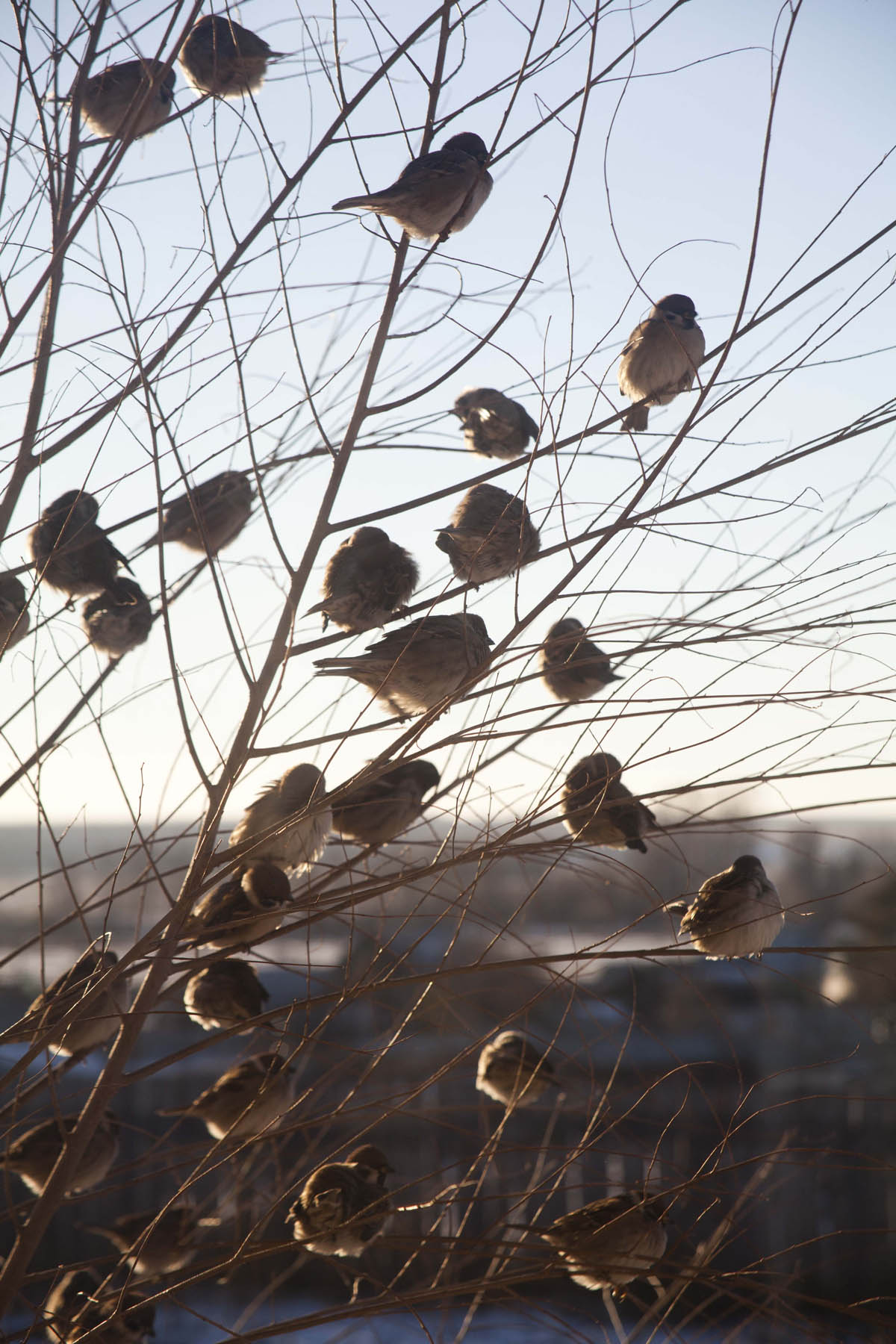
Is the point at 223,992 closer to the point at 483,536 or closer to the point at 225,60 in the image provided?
the point at 483,536

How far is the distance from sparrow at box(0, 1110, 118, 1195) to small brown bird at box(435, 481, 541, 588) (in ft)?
5.40

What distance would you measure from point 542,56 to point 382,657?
1416mm

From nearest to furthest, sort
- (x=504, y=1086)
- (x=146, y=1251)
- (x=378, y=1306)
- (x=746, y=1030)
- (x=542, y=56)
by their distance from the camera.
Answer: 1. (x=378, y=1306)
2. (x=542, y=56)
3. (x=146, y=1251)
4. (x=504, y=1086)
5. (x=746, y=1030)

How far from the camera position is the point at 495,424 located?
3650 mm

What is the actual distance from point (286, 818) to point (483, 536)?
1.02 metres

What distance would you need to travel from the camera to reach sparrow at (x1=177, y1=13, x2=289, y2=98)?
9.81 ft

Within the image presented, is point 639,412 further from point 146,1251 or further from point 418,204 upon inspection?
point 146,1251

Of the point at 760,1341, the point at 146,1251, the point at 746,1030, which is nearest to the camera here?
the point at 146,1251

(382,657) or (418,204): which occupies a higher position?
(418,204)

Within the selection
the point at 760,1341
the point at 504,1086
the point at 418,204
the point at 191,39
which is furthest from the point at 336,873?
the point at 191,39

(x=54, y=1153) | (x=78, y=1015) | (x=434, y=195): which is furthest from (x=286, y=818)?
(x=434, y=195)

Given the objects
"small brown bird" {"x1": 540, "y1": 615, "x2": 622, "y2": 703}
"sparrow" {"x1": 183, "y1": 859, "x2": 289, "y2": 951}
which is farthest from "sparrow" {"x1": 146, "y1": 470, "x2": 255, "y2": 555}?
"sparrow" {"x1": 183, "y1": 859, "x2": 289, "y2": 951}

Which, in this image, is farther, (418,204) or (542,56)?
(418,204)

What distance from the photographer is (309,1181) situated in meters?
2.19
